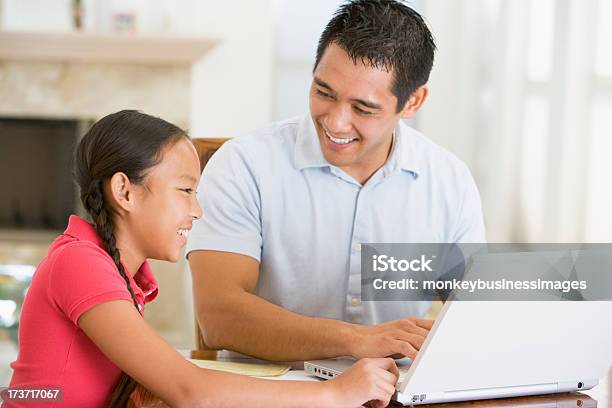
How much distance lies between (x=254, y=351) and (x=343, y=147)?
1.42 feet

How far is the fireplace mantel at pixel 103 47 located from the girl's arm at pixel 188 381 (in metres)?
3.11

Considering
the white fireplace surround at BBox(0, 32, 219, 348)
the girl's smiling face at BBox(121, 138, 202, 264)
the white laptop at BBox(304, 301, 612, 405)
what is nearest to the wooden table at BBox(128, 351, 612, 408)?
the white laptop at BBox(304, 301, 612, 405)

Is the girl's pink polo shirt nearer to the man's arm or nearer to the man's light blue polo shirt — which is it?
the man's arm

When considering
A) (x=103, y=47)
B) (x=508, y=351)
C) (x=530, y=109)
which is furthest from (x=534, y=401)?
(x=103, y=47)

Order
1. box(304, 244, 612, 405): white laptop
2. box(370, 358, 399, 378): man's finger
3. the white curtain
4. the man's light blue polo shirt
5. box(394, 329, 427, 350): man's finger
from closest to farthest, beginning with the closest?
box(304, 244, 612, 405): white laptop → box(370, 358, 399, 378): man's finger → box(394, 329, 427, 350): man's finger → the man's light blue polo shirt → the white curtain

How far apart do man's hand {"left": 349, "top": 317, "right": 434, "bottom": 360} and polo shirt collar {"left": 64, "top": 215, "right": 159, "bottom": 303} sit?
33cm

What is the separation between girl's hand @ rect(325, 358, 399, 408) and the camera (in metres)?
1.15

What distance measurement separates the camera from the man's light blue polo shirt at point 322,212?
5.75 feet

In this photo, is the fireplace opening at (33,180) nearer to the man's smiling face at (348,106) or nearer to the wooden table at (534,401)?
the man's smiling face at (348,106)

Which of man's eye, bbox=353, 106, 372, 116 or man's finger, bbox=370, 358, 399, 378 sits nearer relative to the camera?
man's finger, bbox=370, 358, 399, 378

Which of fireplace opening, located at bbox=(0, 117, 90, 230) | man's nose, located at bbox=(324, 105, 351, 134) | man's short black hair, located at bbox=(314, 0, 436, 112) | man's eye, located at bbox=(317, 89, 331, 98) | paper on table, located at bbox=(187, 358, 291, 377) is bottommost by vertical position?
fireplace opening, located at bbox=(0, 117, 90, 230)

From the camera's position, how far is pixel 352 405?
115 cm

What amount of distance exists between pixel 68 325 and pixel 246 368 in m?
0.27

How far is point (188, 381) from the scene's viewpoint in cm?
115
